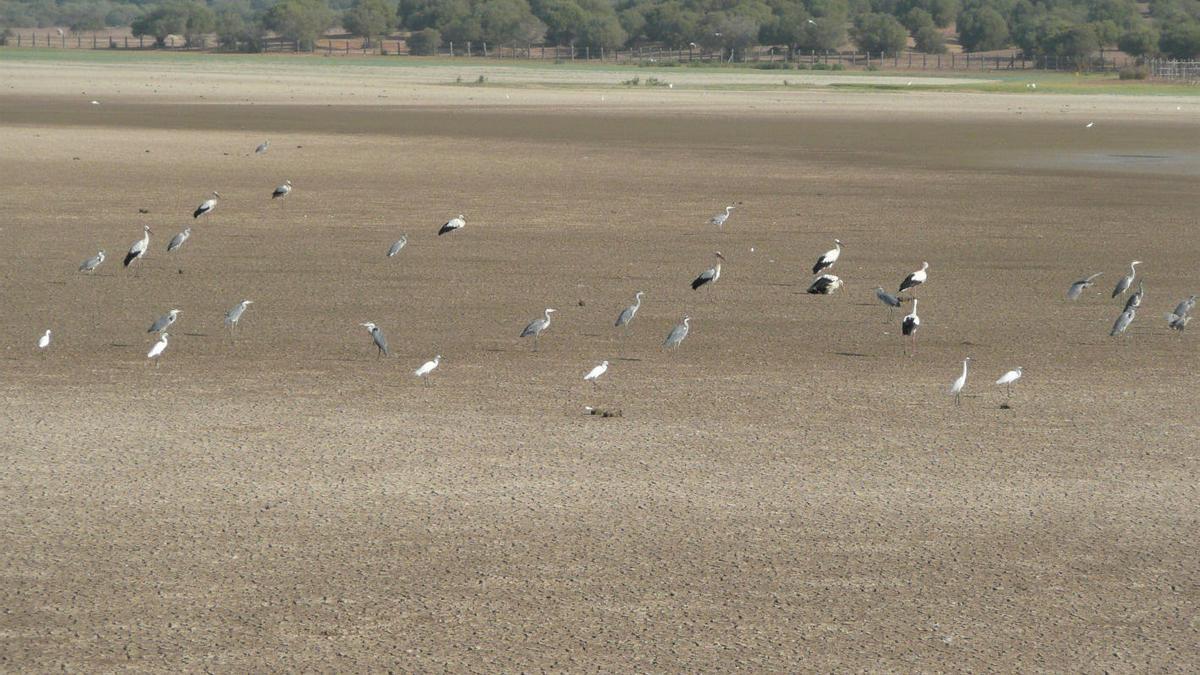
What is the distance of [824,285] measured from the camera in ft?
60.7

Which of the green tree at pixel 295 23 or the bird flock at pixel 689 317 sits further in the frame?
the green tree at pixel 295 23

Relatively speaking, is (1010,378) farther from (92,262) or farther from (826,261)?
→ (92,262)

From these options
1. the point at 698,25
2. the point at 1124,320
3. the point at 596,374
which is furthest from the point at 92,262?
the point at 698,25

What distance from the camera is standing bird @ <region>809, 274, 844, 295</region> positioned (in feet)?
60.5

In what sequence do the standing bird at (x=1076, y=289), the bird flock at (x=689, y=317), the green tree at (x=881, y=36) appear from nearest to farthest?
the bird flock at (x=689, y=317) → the standing bird at (x=1076, y=289) → the green tree at (x=881, y=36)

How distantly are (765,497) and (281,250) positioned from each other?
13207 mm

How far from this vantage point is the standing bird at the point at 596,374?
13.5 metres

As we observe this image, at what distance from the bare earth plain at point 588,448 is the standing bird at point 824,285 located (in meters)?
0.16

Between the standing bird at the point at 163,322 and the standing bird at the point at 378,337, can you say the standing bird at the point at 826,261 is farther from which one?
the standing bird at the point at 163,322

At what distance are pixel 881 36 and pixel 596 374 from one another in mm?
147725

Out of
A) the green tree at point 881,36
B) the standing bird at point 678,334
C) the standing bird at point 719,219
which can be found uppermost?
the standing bird at point 678,334

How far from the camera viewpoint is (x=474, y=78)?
103438mm

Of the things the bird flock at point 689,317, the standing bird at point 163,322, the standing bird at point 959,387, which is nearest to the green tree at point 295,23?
the bird flock at point 689,317

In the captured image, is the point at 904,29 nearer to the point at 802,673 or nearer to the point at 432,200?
the point at 432,200
